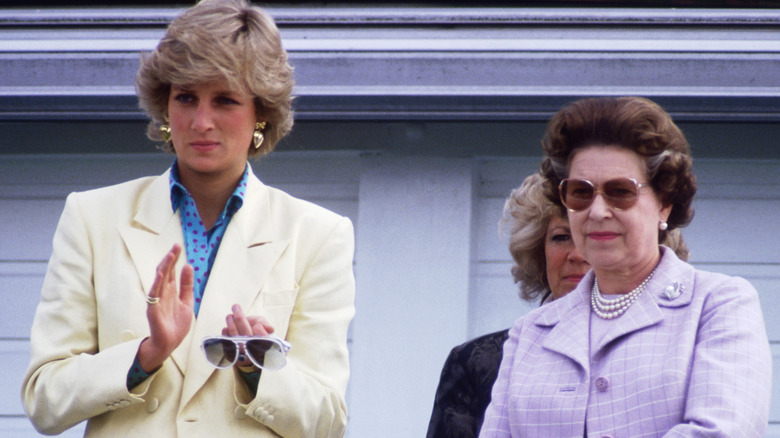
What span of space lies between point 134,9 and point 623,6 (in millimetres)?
1956

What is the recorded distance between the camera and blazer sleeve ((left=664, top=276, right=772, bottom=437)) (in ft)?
6.89

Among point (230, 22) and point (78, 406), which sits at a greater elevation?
point (230, 22)

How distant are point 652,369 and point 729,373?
164 millimetres

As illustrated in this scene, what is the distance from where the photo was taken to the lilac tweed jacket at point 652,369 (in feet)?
7.03

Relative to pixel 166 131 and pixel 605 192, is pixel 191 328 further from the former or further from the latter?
pixel 605 192

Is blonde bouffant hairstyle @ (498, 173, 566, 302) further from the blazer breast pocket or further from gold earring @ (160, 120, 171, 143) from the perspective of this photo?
gold earring @ (160, 120, 171, 143)

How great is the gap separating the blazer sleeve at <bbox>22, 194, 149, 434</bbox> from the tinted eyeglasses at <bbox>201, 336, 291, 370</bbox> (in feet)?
0.69

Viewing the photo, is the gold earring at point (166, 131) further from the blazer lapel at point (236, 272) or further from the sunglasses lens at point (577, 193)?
the sunglasses lens at point (577, 193)

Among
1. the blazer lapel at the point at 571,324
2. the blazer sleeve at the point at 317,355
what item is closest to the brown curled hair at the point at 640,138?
the blazer lapel at the point at 571,324

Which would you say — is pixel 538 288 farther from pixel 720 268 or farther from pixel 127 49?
pixel 127 49

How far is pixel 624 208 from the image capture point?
2.45 meters

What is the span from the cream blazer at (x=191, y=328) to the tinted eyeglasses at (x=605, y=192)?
562 millimetres

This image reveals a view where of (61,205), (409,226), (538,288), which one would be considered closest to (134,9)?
(61,205)

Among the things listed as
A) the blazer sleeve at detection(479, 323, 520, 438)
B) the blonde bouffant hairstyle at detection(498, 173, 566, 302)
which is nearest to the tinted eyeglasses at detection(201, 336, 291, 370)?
the blazer sleeve at detection(479, 323, 520, 438)
